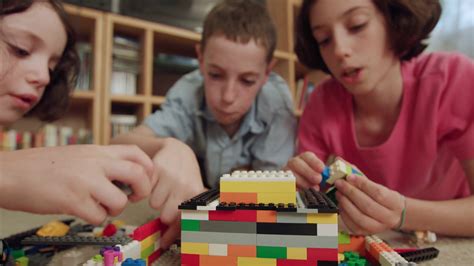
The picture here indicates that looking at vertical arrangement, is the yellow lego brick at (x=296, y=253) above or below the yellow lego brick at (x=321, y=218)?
below

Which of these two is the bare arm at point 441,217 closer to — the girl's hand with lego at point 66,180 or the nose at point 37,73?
the girl's hand with lego at point 66,180

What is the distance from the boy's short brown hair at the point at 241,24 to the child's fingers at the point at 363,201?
56 cm

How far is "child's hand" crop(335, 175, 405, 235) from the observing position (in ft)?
1.56

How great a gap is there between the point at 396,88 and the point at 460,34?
138cm

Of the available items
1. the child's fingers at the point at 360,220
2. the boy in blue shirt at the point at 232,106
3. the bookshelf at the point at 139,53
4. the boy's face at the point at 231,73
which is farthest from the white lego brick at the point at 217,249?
the bookshelf at the point at 139,53

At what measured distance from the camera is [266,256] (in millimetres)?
327

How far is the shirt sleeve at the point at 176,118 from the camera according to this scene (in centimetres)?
102

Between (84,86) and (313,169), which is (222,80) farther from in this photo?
(84,86)

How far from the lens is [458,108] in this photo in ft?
2.28

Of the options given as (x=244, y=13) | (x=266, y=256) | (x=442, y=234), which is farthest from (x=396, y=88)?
(x=266, y=256)

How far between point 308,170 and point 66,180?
330mm

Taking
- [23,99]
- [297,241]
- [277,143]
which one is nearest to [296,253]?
[297,241]

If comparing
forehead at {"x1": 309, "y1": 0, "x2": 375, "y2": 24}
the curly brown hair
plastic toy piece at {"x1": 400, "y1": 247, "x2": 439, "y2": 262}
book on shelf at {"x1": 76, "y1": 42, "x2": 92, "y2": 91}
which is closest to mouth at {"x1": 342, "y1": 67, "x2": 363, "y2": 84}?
forehead at {"x1": 309, "y1": 0, "x2": 375, "y2": 24}

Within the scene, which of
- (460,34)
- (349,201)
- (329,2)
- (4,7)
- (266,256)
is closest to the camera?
(266,256)
